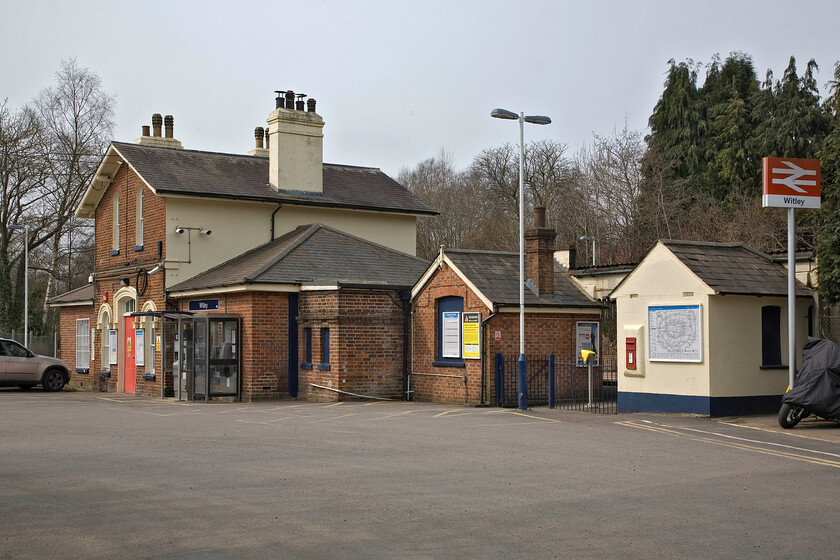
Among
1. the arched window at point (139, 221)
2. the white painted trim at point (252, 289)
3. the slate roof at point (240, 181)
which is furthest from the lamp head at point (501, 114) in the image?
the arched window at point (139, 221)

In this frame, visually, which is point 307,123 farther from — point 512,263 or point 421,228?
point 421,228

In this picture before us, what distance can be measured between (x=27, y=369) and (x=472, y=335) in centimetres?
1596

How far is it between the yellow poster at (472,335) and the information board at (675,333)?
14.6 feet

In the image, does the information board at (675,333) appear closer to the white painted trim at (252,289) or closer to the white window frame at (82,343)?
the white painted trim at (252,289)

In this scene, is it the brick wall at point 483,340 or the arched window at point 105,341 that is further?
the arched window at point 105,341

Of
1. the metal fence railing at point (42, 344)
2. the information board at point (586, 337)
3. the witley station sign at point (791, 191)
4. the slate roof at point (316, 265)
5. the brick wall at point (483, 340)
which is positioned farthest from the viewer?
the metal fence railing at point (42, 344)

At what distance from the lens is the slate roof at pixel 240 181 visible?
29844mm

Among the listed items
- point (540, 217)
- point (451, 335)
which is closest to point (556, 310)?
point (540, 217)

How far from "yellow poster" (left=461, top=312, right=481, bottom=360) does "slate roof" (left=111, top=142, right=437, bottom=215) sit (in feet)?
31.2

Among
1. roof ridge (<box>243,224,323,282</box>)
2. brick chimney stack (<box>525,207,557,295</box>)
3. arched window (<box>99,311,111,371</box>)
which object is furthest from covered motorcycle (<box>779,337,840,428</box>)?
arched window (<box>99,311,111,371</box>)

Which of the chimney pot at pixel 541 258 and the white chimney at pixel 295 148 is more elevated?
the white chimney at pixel 295 148

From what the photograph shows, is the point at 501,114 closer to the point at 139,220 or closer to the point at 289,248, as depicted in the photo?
the point at 289,248

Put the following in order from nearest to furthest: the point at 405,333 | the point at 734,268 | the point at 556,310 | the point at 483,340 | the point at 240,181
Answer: the point at 734,268 < the point at 483,340 < the point at 556,310 < the point at 405,333 < the point at 240,181

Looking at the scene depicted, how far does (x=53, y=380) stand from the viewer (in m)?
32.4
